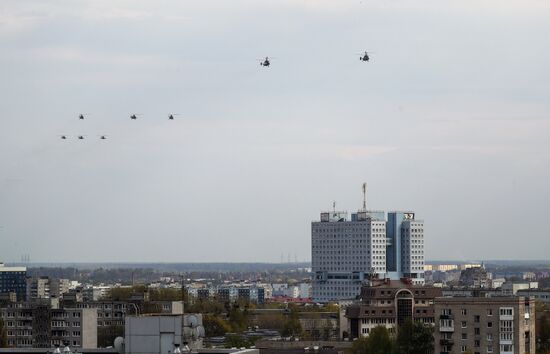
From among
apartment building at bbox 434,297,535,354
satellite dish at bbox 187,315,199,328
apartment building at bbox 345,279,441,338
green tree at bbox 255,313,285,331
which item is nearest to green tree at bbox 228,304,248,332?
green tree at bbox 255,313,285,331

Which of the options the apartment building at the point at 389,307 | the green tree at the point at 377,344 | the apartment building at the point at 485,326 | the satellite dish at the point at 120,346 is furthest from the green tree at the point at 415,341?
the satellite dish at the point at 120,346

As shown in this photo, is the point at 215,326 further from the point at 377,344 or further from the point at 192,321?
the point at 192,321

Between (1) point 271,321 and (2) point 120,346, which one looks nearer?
(2) point 120,346

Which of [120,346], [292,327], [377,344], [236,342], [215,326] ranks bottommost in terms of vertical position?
[236,342]

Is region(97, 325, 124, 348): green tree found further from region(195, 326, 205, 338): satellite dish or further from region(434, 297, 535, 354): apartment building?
region(195, 326, 205, 338): satellite dish

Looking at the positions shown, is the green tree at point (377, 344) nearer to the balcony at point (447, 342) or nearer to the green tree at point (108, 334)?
the balcony at point (447, 342)

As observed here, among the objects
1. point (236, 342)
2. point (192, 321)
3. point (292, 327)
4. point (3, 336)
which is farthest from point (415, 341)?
A: point (192, 321)

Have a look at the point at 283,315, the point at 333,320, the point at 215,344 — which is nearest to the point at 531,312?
the point at 215,344

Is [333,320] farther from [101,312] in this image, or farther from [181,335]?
[181,335]
